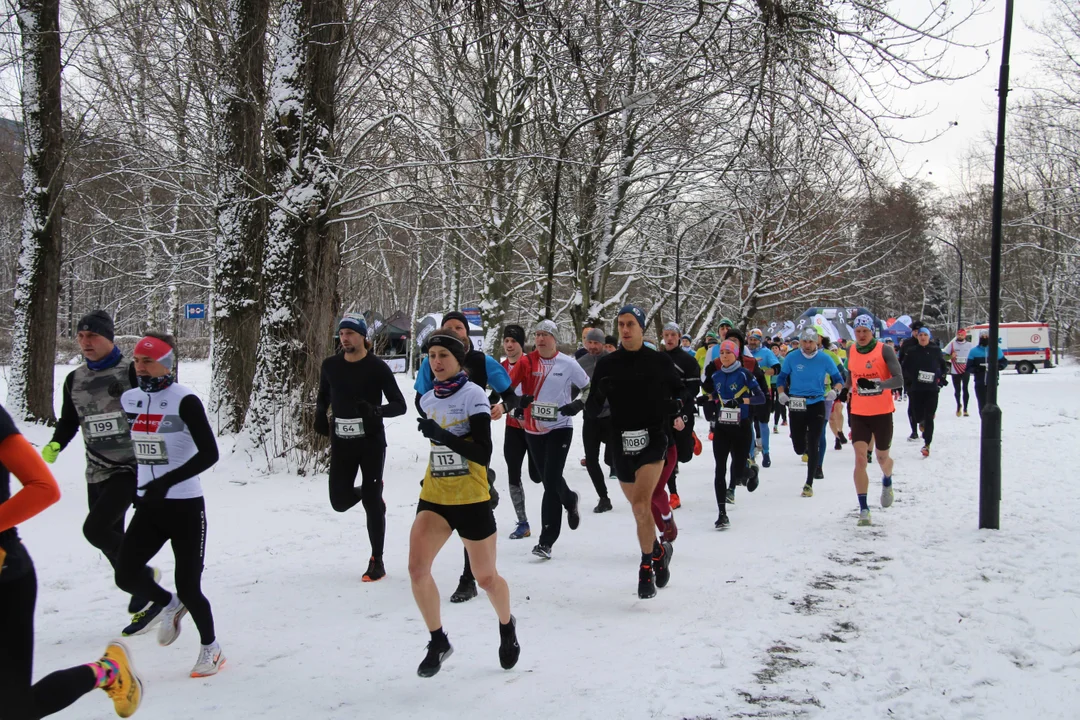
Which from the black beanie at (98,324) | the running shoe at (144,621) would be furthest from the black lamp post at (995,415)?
the black beanie at (98,324)

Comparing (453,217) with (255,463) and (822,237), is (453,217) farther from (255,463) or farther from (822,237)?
(822,237)

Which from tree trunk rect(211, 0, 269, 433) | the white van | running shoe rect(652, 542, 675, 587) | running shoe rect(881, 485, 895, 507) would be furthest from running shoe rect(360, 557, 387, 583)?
the white van

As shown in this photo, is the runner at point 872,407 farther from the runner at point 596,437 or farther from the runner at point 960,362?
the runner at point 960,362

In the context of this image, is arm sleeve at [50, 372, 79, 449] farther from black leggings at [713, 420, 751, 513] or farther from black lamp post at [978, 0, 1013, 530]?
black lamp post at [978, 0, 1013, 530]

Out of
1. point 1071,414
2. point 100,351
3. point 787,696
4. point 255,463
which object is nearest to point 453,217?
point 255,463

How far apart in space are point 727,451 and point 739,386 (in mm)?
977

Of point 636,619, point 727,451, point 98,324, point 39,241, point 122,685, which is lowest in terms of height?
point 636,619

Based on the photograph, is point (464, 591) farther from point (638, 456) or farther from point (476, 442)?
point (476, 442)

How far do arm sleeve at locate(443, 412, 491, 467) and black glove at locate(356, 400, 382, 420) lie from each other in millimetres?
1750

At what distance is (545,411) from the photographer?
714cm

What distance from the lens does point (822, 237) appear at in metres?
23.1

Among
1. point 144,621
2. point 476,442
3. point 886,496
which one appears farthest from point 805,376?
point 144,621

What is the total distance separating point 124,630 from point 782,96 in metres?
6.11

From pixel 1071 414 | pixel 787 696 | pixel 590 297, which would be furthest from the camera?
pixel 1071 414
